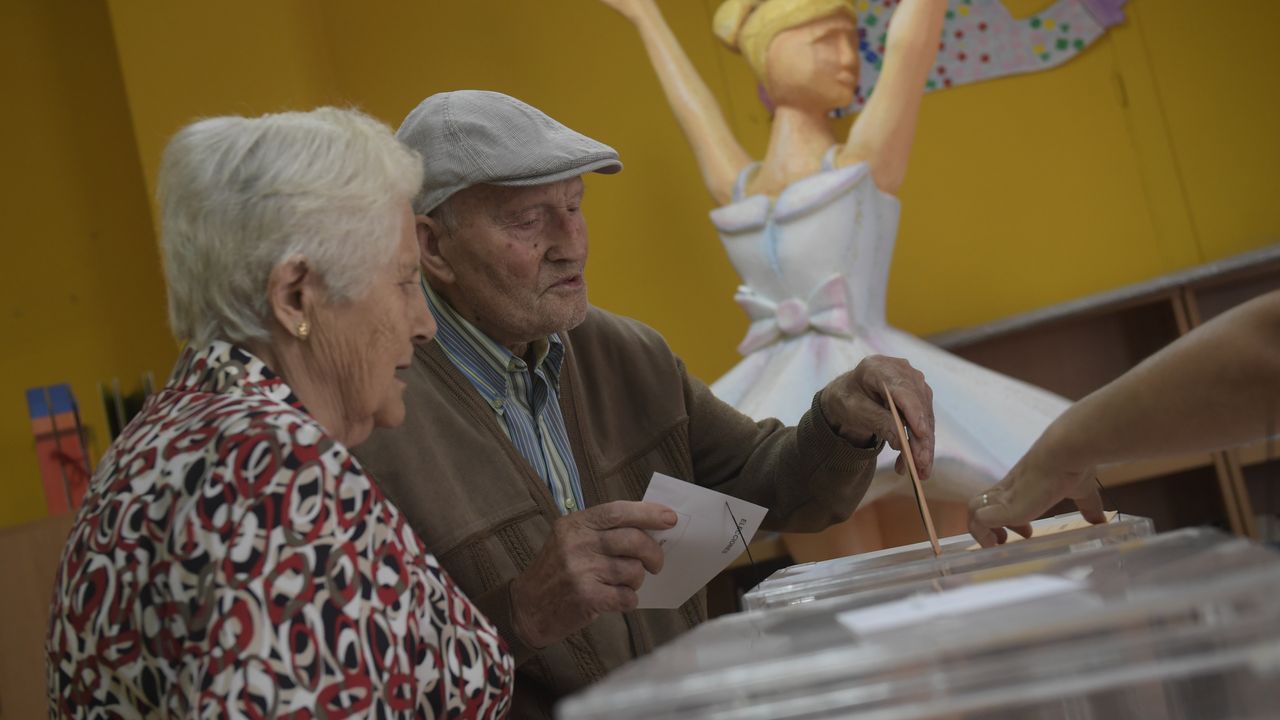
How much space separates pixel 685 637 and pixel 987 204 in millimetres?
Result: 2423

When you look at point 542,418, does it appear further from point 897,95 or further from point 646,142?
point 646,142

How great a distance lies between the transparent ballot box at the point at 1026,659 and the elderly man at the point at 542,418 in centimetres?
53

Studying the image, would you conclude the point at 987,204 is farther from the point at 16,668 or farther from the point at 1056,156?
the point at 16,668

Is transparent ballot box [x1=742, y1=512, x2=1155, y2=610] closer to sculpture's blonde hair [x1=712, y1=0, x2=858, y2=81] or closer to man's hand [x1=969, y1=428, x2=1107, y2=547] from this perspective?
man's hand [x1=969, y1=428, x2=1107, y2=547]

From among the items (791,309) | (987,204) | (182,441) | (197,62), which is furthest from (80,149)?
(182,441)

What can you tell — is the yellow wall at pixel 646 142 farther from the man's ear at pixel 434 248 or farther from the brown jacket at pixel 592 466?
the man's ear at pixel 434 248

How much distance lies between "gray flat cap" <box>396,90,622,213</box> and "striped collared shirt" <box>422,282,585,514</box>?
14 centimetres

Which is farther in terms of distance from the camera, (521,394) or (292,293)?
(521,394)

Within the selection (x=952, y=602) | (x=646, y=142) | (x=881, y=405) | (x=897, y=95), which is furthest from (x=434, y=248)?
(x=646, y=142)

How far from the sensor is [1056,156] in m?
2.83

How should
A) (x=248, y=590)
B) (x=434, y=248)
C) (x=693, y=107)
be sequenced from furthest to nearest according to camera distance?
1. (x=693, y=107)
2. (x=434, y=248)
3. (x=248, y=590)

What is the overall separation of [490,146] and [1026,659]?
3.05 feet

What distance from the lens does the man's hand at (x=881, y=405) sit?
3.77 feet

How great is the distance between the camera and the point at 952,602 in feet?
1.75
